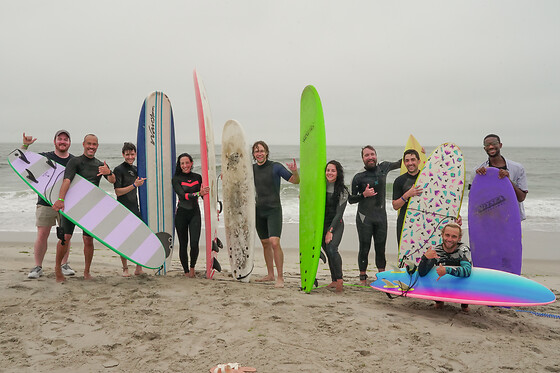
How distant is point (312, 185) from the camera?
397 cm

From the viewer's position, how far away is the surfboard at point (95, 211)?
3984 millimetres

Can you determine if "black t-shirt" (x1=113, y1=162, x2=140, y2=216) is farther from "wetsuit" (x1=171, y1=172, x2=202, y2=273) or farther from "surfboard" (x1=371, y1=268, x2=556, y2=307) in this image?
"surfboard" (x1=371, y1=268, x2=556, y2=307)

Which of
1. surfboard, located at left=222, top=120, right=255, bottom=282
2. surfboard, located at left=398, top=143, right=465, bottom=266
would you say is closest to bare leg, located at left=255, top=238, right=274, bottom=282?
surfboard, located at left=222, top=120, right=255, bottom=282

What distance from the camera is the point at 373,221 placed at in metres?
4.11

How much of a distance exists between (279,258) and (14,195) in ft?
38.3

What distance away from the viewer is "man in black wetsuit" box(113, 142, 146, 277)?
4.24 meters

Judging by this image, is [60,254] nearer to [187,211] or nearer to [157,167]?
[187,211]

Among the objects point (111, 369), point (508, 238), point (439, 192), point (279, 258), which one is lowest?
point (111, 369)

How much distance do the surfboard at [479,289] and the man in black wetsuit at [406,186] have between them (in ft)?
2.61

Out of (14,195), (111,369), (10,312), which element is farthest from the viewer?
(14,195)

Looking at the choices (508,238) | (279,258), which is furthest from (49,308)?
(508,238)

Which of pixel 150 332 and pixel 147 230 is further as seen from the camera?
pixel 147 230

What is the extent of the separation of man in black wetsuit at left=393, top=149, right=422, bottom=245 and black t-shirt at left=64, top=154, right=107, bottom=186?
117 inches

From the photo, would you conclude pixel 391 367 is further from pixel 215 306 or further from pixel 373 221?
pixel 373 221
